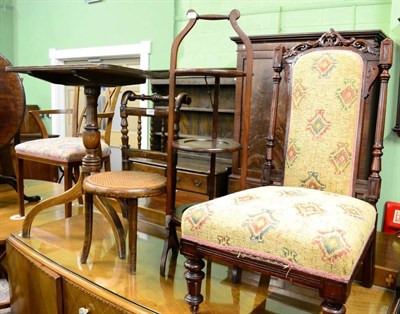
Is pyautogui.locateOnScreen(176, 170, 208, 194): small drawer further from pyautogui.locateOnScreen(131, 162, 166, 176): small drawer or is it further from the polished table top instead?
the polished table top

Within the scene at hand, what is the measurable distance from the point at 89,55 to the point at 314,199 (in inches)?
151

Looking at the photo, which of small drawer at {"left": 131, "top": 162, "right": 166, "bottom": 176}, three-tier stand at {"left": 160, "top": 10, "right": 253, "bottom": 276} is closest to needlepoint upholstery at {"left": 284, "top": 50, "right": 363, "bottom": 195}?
three-tier stand at {"left": 160, "top": 10, "right": 253, "bottom": 276}

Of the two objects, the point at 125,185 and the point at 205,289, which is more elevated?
the point at 125,185

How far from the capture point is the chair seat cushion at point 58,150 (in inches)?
82.0

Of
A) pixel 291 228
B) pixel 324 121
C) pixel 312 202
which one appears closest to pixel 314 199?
pixel 312 202

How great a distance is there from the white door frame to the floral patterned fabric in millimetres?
2532

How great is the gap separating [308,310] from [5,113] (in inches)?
87.3

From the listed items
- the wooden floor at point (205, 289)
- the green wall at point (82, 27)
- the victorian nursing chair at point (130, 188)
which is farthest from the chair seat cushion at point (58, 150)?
the green wall at point (82, 27)

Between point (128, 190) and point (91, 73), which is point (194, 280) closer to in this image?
point (128, 190)

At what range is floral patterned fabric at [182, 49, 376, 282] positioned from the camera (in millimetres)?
1031

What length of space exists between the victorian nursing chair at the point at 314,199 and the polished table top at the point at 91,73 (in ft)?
2.14

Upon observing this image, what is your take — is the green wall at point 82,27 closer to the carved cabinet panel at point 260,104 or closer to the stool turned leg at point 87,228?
the carved cabinet panel at point 260,104

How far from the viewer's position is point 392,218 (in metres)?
2.43

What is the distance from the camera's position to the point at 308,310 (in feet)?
4.89
